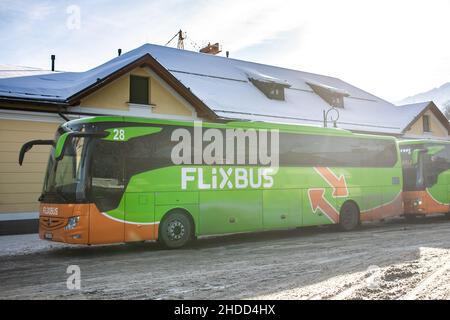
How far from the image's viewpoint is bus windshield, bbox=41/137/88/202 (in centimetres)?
1000

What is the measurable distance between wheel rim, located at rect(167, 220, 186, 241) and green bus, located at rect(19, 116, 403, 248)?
1.0 inches

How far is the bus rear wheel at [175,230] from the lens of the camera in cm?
1105

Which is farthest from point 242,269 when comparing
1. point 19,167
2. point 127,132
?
point 19,167

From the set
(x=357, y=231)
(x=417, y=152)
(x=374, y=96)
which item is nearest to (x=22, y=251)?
(x=357, y=231)

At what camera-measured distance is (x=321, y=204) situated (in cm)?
1451

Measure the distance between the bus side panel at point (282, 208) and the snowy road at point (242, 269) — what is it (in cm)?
53

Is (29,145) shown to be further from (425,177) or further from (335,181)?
(425,177)

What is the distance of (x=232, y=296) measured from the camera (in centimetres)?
612

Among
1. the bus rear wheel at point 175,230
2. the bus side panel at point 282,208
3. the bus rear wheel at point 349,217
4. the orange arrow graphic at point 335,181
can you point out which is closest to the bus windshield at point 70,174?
the bus rear wheel at point 175,230

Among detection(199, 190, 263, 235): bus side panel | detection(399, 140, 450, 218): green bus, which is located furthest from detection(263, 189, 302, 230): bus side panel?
detection(399, 140, 450, 218): green bus

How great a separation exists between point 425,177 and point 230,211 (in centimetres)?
949

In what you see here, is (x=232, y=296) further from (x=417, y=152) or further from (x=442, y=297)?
(x=417, y=152)

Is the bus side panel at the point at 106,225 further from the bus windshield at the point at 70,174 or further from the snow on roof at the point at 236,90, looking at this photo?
the snow on roof at the point at 236,90

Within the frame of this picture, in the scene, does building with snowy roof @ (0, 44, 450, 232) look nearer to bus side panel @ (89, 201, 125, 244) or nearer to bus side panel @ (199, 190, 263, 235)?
bus side panel @ (89, 201, 125, 244)
